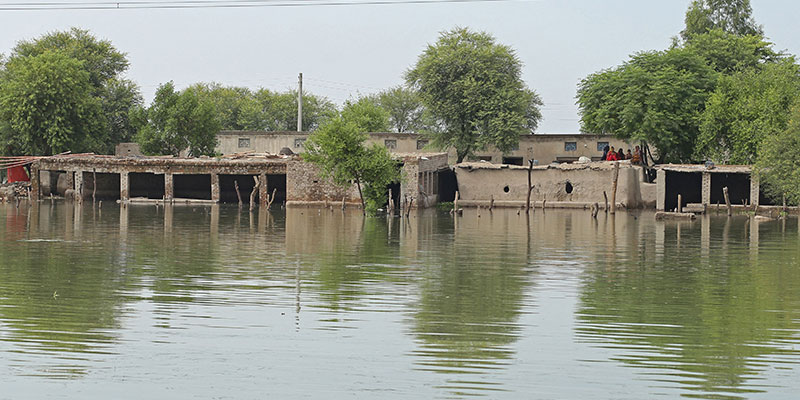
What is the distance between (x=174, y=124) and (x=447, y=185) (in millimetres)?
15171

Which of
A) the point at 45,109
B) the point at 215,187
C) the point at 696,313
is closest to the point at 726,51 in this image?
the point at 215,187

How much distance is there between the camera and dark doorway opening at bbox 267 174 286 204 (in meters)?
50.9

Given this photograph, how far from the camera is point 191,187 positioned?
53.2 metres

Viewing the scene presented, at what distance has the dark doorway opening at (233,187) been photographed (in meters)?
51.7

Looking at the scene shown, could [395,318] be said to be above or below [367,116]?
below

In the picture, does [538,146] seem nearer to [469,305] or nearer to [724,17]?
[724,17]

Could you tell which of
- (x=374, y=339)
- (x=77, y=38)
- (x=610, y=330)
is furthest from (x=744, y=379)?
(x=77, y=38)

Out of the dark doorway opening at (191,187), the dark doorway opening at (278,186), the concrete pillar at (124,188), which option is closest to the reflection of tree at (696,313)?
the dark doorway opening at (278,186)

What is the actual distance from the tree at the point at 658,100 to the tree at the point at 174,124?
21091mm

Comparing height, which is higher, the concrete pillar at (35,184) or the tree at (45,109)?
the tree at (45,109)

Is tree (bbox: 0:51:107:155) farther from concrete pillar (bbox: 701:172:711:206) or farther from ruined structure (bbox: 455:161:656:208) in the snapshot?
concrete pillar (bbox: 701:172:711:206)

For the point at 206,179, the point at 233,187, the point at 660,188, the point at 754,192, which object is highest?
the point at 206,179

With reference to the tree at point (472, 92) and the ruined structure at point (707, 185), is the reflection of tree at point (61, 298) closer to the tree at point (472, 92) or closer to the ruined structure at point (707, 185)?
the ruined structure at point (707, 185)

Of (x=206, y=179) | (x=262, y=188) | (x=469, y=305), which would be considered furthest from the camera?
(x=206, y=179)
